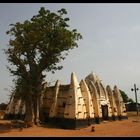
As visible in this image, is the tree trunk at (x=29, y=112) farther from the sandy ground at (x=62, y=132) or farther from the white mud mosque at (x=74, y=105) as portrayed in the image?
the white mud mosque at (x=74, y=105)

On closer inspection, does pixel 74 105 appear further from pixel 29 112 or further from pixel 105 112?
pixel 105 112

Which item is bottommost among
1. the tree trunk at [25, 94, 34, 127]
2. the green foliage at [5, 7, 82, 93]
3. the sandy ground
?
the sandy ground

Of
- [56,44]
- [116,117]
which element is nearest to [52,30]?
[56,44]

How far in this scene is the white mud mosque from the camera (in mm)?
29078

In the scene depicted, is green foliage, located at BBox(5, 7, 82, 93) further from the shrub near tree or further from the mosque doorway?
the mosque doorway

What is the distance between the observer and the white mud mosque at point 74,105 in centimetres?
2908

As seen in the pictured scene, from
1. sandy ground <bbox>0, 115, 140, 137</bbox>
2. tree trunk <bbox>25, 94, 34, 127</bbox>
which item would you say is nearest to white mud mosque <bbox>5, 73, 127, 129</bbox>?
sandy ground <bbox>0, 115, 140, 137</bbox>

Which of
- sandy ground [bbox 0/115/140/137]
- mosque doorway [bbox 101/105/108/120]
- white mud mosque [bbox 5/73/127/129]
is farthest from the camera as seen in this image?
mosque doorway [bbox 101/105/108/120]

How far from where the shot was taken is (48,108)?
33469 millimetres

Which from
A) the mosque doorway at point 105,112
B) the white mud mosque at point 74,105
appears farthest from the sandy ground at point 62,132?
the mosque doorway at point 105,112

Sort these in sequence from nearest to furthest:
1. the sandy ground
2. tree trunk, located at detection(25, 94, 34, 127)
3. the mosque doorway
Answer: the sandy ground → tree trunk, located at detection(25, 94, 34, 127) → the mosque doorway
